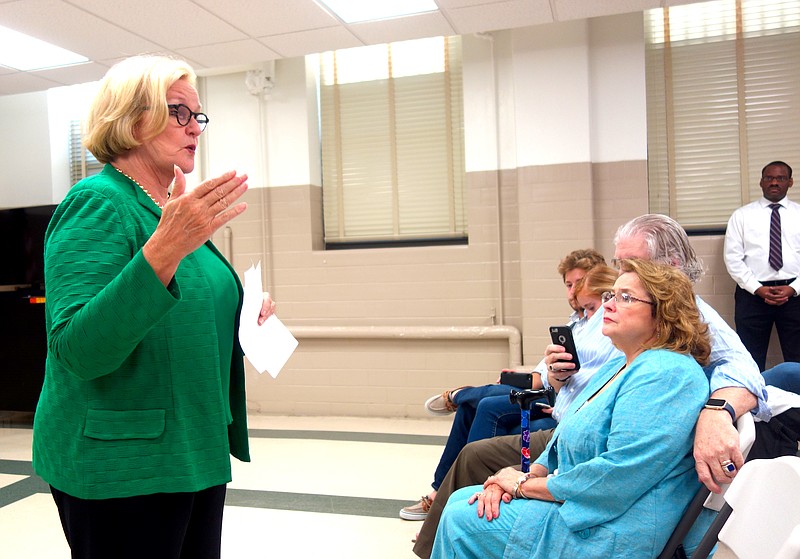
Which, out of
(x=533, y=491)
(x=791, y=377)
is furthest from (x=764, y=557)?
(x=791, y=377)

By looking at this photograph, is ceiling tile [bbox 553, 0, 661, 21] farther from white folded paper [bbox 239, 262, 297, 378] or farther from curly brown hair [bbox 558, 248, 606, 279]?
white folded paper [bbox 239, 262, 297, 378]

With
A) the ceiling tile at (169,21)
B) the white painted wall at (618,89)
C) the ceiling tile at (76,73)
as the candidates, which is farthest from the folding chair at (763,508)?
the ceiling tile at (76,73)

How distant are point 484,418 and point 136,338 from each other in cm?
222

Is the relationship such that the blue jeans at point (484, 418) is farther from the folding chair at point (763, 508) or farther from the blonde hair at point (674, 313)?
the folding chair at point (763, 508)

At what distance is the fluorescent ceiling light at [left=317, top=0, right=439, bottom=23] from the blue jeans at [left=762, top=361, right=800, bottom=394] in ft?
9.45

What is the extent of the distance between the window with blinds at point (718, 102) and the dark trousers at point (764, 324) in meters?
0.78

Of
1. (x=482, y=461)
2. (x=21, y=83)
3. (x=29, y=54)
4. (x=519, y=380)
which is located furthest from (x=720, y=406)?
(x=21, y=83)

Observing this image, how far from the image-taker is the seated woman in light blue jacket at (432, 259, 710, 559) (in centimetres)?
169

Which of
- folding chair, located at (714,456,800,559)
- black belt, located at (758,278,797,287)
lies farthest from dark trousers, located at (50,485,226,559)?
black belt, located at (758,278,797,287)

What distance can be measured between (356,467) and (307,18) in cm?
284

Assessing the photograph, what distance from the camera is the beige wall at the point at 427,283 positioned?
5160 mm

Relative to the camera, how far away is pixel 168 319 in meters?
1.21

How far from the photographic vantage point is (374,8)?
4.29 meters

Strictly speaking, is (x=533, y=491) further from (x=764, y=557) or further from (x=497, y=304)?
(x=497, y=304)
